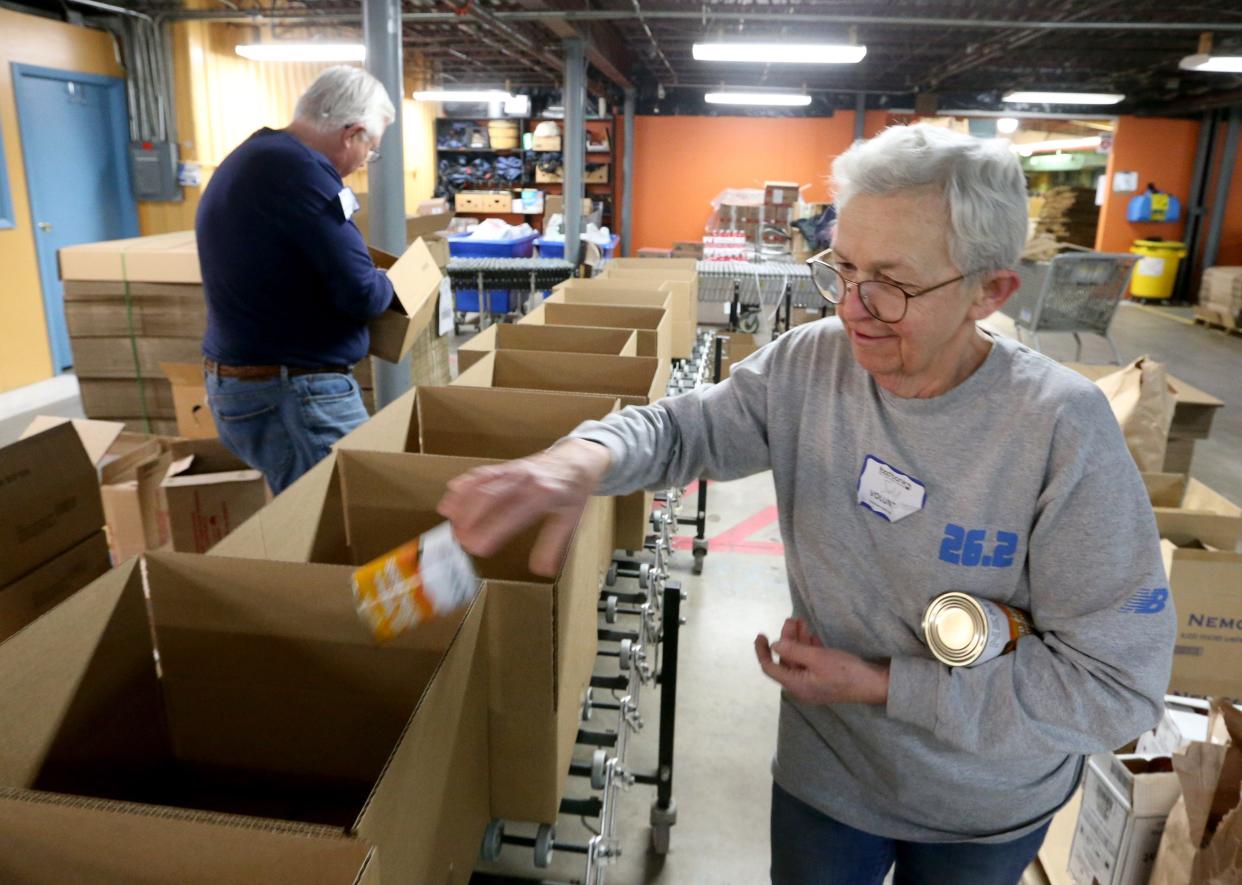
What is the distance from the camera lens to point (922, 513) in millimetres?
1027

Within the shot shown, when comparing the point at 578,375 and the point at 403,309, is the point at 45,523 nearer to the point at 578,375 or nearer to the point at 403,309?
the point at 403,309

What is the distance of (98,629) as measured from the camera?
101 centimetres

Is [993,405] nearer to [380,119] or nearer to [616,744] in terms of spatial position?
[616,744]

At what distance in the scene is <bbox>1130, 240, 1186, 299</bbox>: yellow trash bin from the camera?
1202cm

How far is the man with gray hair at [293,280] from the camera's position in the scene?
2039 millimetres

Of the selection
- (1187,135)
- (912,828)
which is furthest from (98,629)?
(1187,135)

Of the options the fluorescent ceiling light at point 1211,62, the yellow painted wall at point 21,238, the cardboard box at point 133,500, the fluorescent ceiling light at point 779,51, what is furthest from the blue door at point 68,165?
the fluorescent ceiling light at point 1211,62

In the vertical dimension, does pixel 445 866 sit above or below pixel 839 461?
below

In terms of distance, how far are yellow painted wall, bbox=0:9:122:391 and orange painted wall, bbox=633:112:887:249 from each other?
8.47 meters

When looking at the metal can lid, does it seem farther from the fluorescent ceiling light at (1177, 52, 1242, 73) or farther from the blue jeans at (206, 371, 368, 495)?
the fluorescent ceiling light at (1177, 52, 1242, 73)

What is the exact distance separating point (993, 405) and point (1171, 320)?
1203 cm

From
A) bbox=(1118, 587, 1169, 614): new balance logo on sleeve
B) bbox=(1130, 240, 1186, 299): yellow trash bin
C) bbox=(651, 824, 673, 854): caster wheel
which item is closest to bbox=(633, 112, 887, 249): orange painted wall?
bbox=(1130, 240, 1186, 299): yellow trash bin

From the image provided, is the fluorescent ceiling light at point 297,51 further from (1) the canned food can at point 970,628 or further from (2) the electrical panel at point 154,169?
(1) the canned food can at point 970,628

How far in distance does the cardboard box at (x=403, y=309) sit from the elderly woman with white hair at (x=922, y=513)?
1.35 m
